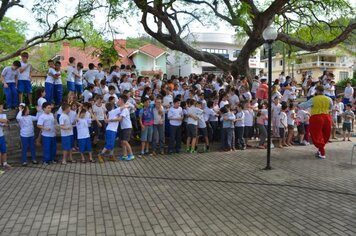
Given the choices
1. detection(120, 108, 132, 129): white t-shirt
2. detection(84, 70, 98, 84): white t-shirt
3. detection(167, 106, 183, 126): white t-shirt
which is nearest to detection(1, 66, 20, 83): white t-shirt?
detection(84, 70, 98, 84): white t-shirt

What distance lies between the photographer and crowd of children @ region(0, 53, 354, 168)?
387 inches

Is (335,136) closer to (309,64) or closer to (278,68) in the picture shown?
(309,64)

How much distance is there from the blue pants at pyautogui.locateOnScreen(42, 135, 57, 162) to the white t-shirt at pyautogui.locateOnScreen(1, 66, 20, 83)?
Result: 2854 mm

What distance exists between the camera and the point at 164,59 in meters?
52.2

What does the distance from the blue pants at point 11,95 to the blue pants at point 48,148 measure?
2823mm

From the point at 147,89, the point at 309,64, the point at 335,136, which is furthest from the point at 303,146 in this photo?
the point at 309,64

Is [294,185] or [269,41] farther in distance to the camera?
[269,41]

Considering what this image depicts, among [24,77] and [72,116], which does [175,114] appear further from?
[24,77]

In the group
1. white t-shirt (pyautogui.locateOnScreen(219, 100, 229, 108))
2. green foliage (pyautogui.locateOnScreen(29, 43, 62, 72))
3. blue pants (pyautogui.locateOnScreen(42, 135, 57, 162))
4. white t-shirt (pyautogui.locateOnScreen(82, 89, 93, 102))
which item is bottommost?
blue pants (pyautogui.locateOnScreen(42, 135, 57, 162))

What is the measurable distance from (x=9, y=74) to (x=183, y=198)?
25.1ft

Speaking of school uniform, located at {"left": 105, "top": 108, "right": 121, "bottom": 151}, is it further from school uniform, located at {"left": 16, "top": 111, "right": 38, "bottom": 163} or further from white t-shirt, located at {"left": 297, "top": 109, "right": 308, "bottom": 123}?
white t-shirt, located at {"left": 297, "top": 109, "right": 308, "bottom": 123}

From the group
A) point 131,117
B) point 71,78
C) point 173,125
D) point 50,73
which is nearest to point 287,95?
point 173,125

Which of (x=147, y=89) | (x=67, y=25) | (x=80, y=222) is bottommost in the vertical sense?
(x=80, y=222)

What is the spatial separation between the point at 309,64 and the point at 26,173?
62614 mm
